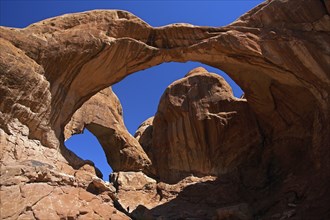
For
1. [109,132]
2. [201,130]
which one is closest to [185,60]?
[201,130]

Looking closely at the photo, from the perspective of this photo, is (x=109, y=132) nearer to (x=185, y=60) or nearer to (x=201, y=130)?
(x=201, y=130)

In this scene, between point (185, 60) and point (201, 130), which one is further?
point (201, 130)

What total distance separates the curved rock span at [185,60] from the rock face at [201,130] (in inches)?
7.8

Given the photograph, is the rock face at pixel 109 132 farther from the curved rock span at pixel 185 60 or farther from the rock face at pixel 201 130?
the curved rock span at pixel 185 60

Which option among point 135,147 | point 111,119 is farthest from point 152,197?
point 111,119

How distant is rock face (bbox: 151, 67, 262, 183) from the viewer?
2392cm

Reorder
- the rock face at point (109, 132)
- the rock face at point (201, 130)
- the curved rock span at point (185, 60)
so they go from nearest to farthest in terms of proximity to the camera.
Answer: the curved rock span at point (185, 60), the rock face at point (201, 130), the rock face at point (109, 132)

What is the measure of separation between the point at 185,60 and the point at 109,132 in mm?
9881

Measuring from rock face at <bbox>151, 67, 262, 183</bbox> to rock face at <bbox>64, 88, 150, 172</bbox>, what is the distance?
80.3 inches

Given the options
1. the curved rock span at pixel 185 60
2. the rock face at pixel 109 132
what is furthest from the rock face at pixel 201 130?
the rock face at pixel 109 132

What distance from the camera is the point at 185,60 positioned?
60.4 feet

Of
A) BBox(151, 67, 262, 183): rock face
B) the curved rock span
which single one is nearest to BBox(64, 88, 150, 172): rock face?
BBox(151, 67, 262, 183): rock face

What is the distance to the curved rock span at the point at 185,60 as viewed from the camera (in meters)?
12.7

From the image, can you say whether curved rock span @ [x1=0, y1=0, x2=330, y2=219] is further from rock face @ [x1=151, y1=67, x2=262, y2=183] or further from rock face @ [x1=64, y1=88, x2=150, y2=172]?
rock face @ [x1=64, y1=88, x2=150, y2=172]
